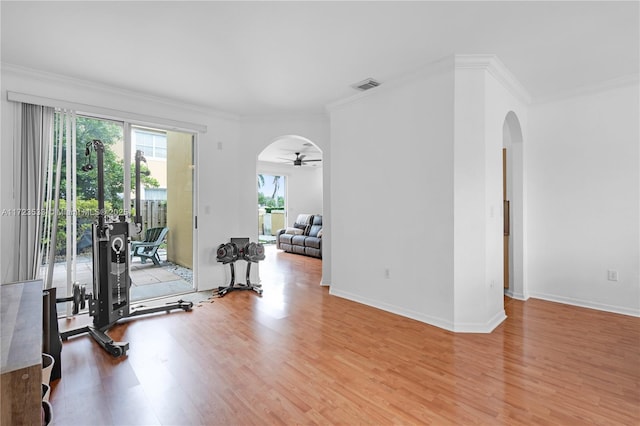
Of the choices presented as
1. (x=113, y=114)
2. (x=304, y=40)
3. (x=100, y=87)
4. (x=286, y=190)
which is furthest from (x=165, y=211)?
(x=286, y=190)

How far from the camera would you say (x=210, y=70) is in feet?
10.8

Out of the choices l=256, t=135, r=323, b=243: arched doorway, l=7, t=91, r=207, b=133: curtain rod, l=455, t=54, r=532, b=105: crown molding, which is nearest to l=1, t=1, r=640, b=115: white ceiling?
l=455, t=54, r=532, b=105: crown molding

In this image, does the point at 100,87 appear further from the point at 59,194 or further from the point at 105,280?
the point at 105,280

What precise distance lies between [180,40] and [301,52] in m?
1.05

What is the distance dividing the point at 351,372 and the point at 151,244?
3.34 metres

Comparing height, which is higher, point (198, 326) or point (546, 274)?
point (546, 274)

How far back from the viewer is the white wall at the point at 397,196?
324 cm

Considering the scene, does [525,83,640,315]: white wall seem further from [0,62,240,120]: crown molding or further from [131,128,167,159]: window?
[131,128,167,159]: window

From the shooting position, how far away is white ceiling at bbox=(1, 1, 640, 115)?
2295 mm

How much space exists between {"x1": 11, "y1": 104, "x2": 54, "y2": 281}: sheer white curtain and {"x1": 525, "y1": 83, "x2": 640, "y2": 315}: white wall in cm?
581

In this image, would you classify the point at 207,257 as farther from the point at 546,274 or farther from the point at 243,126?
the point at 546,274

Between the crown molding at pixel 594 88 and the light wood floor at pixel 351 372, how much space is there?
8.49ft

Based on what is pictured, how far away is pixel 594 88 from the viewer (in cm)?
367

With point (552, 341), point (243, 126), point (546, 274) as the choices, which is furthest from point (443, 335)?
point (243, 126)
